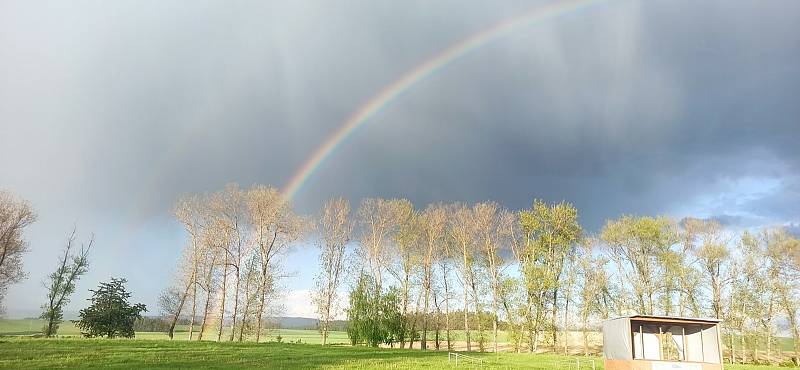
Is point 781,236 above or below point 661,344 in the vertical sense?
above

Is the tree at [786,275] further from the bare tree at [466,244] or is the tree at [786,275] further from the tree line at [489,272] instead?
the bare tree at [466,244]

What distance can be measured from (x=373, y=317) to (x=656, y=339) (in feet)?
116

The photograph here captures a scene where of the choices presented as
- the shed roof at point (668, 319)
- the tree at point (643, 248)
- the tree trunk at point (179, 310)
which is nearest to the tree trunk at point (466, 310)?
the tree at point (643, 248)

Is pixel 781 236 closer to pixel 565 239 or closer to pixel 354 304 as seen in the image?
pixel 565 239

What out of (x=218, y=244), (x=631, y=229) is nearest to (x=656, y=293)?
(x=631, y=229)

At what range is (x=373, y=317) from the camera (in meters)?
56.7

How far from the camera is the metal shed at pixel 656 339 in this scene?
24.2 m

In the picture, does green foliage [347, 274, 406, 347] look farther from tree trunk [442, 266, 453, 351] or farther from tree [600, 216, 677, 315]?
tree [600, 216, 677, 315]

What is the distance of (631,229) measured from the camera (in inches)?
2515

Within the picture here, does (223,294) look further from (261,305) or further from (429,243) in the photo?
(429,243)

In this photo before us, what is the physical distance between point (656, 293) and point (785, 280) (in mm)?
14325

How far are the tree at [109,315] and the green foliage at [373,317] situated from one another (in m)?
23.2

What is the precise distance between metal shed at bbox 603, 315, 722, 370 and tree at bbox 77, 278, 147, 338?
4869cm

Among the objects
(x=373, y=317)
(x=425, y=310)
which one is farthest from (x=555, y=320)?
(x=373, y=317)
